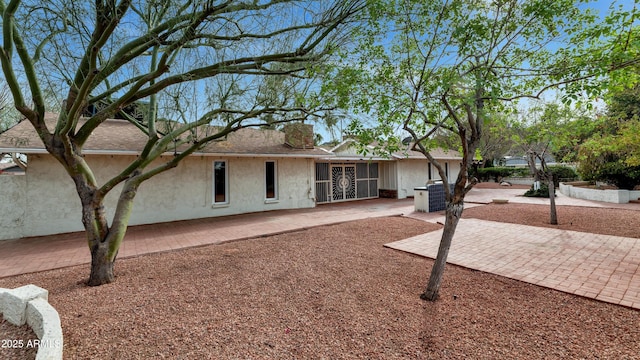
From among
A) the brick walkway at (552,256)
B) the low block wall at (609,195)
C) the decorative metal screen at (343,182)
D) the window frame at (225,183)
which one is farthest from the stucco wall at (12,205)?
the low block wall at (609,195)

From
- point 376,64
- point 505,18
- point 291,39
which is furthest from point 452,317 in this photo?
point 291,39

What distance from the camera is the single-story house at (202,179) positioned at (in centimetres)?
843

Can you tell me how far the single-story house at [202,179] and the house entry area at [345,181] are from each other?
6 centimetres

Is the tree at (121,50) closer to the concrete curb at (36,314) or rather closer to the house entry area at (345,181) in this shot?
the concrete curb at (36,314)

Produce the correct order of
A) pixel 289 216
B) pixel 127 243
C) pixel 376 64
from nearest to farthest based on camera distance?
1. pixel 376 64
2. pixel 127 243
3. pixel 289 216

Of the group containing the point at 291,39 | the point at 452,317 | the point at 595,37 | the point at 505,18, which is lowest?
the point at 452,317

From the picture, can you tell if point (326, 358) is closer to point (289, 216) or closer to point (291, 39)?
point (291, 39)

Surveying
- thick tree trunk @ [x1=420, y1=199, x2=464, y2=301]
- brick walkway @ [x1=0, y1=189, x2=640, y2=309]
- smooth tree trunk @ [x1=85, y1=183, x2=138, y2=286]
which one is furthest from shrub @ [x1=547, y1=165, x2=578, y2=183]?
smooth tree trunk @ [x1=85, y1=183, x2=138, y2=286]

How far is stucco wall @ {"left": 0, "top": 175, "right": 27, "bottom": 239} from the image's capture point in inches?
321

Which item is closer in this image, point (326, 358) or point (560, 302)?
point (326, 358)

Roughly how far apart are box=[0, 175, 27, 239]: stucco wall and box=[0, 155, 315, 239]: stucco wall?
0.02 m

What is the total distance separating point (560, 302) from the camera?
3.87m

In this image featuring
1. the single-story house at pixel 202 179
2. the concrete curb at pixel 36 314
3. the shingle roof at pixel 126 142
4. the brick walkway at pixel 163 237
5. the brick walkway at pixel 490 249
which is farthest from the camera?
the single-story house at pixel 202 179

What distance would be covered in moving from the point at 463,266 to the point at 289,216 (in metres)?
7.53
